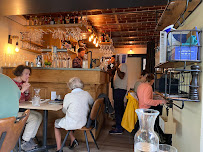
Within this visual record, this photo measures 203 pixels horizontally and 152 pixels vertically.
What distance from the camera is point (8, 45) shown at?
165 inches

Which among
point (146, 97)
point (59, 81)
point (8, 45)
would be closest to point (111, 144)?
point (146, 97)

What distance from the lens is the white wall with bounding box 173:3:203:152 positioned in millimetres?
1356

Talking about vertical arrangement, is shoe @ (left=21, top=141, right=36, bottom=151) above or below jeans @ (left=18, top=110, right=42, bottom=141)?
below

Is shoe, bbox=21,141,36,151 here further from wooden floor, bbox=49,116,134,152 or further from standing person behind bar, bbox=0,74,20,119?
standing person behind bar, bbox=0,74,20,119

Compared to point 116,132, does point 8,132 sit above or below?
above

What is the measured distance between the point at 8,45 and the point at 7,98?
3197 millimetres

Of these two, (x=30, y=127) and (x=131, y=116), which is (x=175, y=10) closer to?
(x=131, y=116)

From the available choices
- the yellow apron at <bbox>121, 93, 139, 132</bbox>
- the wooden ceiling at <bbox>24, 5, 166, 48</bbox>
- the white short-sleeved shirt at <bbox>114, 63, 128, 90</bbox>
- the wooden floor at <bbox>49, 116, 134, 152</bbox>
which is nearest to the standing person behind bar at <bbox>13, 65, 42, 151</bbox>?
the wooden floor at <bbox>49, 116, 134, 152</bbox>

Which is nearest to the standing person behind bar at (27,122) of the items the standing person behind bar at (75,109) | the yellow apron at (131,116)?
the standing person behind bar at (75,109)

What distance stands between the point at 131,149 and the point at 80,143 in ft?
3.02

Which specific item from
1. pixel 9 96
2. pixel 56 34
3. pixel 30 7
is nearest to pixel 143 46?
pixel 56 34

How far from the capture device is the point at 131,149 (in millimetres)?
3018

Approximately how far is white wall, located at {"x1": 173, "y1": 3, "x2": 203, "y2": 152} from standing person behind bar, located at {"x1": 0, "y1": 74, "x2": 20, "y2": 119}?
154cm

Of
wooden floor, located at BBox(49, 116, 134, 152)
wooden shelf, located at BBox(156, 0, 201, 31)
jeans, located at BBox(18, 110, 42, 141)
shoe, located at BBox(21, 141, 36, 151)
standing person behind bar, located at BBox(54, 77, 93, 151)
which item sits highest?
wooden shelf, located at BBox(156, 0, 201, 31)
